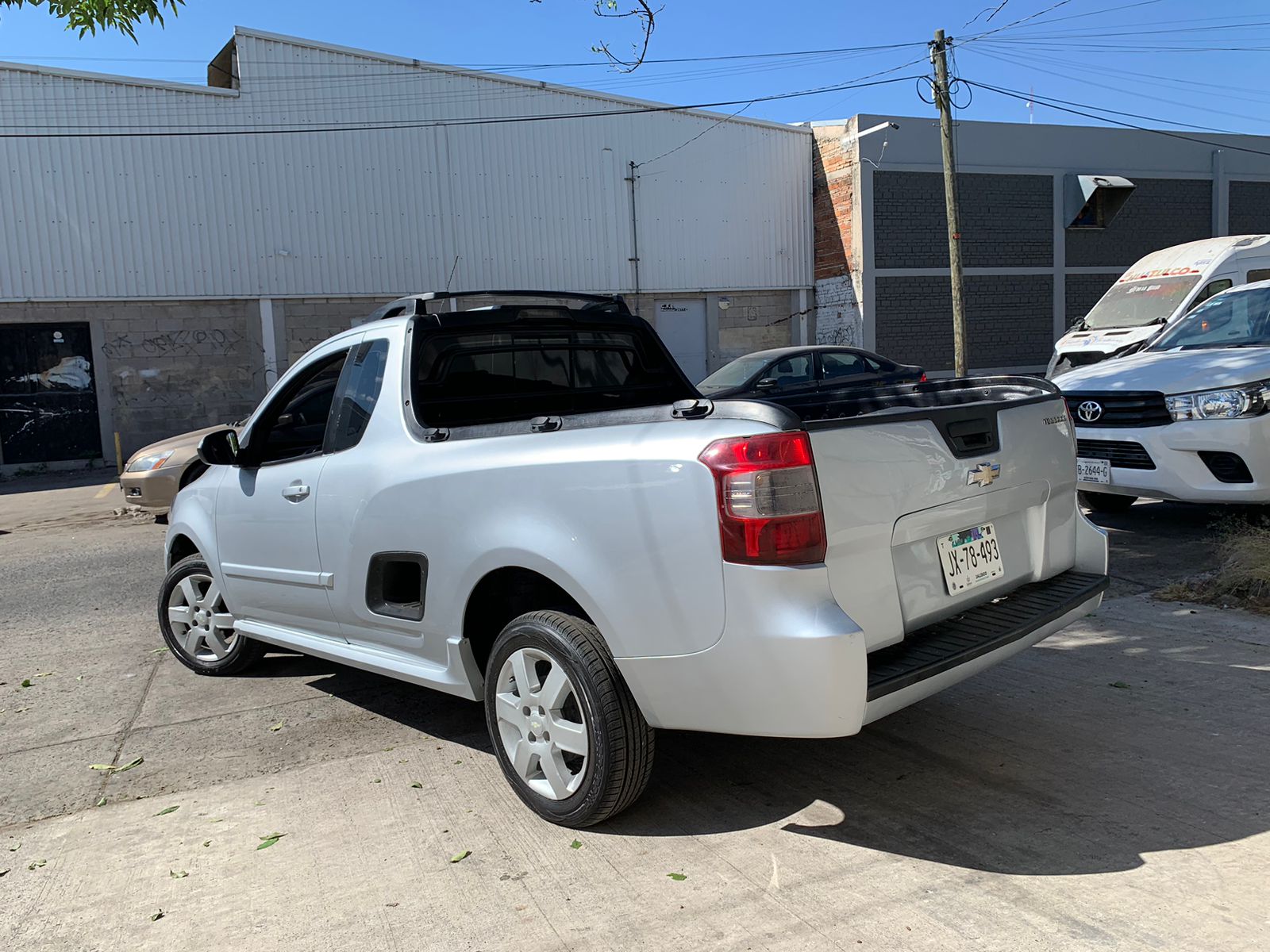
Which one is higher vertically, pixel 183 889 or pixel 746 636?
pixel 746 636

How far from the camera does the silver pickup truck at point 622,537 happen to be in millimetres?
2881

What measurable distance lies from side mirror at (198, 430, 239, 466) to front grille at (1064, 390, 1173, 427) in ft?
17.8

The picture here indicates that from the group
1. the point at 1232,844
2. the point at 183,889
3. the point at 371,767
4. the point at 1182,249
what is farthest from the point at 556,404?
the point at 1182,249

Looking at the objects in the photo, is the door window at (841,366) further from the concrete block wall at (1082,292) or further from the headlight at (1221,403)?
the concrete block wall at (1082,292)

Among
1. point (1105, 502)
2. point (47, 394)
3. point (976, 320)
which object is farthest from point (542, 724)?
point (976, 320)

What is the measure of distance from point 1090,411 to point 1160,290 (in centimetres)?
778

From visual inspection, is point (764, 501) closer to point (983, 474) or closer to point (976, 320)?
point (983, 474)

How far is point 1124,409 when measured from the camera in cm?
720

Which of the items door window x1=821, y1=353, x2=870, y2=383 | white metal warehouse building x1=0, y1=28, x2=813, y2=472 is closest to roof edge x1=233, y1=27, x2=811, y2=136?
white metal warehouse building x1=0, y1=28, x2=813, y2=472

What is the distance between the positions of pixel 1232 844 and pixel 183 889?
3265 millimetres

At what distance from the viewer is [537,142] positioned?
2252cm

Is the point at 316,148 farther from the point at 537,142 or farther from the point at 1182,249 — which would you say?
the point at 1182,249

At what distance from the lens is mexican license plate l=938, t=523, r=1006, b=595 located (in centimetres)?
335

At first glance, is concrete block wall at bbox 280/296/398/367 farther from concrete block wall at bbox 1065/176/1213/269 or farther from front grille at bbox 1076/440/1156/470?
concrete block wall at bbox 1065/176/1213/269
